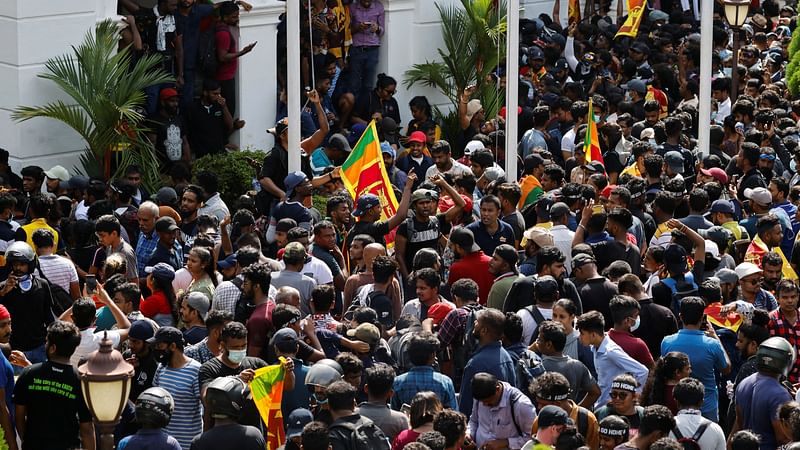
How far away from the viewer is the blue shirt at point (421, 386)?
9.66 m

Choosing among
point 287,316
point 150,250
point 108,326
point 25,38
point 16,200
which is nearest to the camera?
point 287,316

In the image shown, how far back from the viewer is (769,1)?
2820 cm

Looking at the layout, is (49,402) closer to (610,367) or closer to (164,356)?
(164,356)

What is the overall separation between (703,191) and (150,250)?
4593 millimetres

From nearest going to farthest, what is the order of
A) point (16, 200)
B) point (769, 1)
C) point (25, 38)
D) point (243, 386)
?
point (243, 386)
point (16, 200)
point (25, 38)
point (769, 1)

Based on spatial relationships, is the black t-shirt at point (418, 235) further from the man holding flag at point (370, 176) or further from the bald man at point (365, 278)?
the bald man at point (365, 278)

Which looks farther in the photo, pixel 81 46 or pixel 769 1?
pixel 769 1

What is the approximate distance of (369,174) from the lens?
14812 millimetres

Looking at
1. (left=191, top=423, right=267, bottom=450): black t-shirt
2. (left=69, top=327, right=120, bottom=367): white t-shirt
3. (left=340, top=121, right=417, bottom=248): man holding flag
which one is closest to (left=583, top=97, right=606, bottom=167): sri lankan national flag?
(left=340, top=121, right=417, bottom=248): man holding flag

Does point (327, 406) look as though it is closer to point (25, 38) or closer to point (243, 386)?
point (243, 386)

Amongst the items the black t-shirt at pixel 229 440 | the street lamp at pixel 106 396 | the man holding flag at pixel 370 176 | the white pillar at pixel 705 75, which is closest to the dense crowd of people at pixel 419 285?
the black t-shirt at pixel 229 440

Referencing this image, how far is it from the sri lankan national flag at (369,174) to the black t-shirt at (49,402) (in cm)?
527

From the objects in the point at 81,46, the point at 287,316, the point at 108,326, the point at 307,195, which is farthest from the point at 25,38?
the point at 287,316

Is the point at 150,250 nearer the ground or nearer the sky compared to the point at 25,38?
nearer the ground
